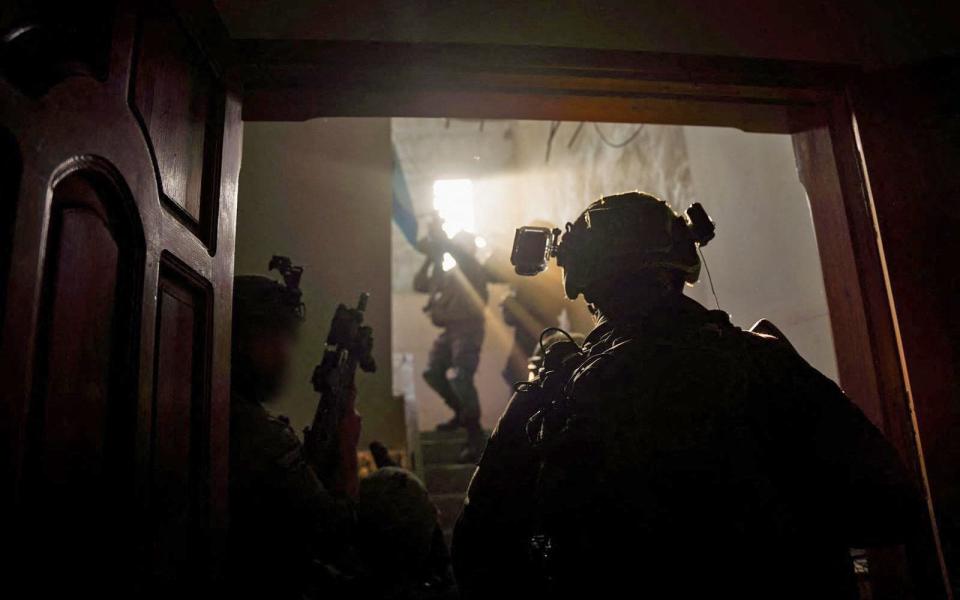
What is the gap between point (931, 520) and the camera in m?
1.66

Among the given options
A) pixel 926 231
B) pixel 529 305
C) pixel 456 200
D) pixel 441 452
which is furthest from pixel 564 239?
pixel 456 200

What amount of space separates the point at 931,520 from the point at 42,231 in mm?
2291

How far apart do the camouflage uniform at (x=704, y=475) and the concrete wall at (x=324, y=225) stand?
2.63 m

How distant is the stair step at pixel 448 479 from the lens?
15.3 ft

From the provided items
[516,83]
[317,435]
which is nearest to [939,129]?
[516,83]

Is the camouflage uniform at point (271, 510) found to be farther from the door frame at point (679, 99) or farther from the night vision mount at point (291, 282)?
the door frame at point (679, 99)

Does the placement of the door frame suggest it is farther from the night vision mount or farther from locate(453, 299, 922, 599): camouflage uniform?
the night vision mount

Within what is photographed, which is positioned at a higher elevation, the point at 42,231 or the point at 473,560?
the point at 42,231

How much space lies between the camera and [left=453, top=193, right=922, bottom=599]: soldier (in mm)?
1285

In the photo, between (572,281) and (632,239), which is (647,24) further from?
(572,281)

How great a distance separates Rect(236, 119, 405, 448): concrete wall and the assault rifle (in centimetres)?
75

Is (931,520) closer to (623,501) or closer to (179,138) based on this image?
(623,501)

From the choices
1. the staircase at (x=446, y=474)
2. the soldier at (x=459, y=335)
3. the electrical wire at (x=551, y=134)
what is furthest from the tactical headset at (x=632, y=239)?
the electrical wire at (x=551, y=134)

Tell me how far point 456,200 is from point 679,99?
923 cm
